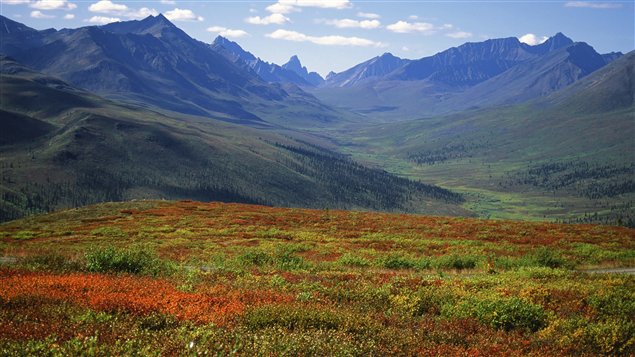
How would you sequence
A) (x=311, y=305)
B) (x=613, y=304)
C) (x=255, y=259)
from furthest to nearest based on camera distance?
(x=255, y=259)
(x=613, y=304)
(x=311, y=305)

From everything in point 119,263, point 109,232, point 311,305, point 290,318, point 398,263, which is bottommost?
point 109,232

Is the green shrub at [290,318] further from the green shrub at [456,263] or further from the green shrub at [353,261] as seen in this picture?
the green shrub at [456,263]

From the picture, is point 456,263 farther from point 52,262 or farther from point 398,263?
point 52,262

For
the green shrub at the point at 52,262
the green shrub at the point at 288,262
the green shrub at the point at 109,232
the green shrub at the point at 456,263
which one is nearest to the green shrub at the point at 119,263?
the green shrub at the point at 52,262

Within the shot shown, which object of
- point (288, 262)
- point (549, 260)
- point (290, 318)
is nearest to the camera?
point (290, 318)

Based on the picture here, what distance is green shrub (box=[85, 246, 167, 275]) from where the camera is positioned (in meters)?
20.2

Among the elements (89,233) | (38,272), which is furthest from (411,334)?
(89,233)

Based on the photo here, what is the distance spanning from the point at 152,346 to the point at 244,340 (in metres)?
1.97

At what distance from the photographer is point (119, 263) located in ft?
68.4

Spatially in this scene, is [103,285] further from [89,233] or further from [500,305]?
[89,233]

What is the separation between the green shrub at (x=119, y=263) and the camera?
66.3 feet

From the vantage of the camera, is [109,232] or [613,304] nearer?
[613,304]

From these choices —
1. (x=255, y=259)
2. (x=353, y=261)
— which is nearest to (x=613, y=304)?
(x=353, y=261)

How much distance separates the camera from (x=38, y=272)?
698 inches
